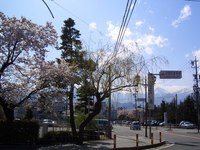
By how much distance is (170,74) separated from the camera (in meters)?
36.2

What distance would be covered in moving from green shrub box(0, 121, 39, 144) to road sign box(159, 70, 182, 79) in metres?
13.3

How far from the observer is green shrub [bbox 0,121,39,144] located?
1085 inches

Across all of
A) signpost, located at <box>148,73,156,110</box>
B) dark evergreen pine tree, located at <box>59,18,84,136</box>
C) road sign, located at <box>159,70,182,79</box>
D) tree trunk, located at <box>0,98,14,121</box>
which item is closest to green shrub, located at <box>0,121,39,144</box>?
tree trunk, located at <box>0,98,14,121</box>

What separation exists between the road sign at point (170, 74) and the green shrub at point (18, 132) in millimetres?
13318

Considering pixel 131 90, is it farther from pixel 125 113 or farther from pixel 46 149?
pixel 125 113

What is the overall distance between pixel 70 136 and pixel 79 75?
5.32 meters

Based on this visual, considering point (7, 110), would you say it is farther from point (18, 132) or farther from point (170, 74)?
point (170, 74)

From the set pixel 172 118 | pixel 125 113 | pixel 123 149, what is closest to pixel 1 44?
pixel 123 149

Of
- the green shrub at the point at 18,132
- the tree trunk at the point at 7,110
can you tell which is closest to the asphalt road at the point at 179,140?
the green shrub at the point at 18,132

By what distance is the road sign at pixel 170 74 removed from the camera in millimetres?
35528

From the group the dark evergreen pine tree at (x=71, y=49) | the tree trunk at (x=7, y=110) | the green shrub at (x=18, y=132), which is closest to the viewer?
the green shrub at (x=18, y=132)

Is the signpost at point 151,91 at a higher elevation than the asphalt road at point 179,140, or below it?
higher

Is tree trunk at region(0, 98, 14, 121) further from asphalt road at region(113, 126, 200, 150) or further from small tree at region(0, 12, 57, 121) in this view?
asphalt road at region(113, 126, 200, 150)

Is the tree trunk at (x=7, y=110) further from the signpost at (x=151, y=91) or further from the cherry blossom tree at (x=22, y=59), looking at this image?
the signpost at (x=151, y=91)
